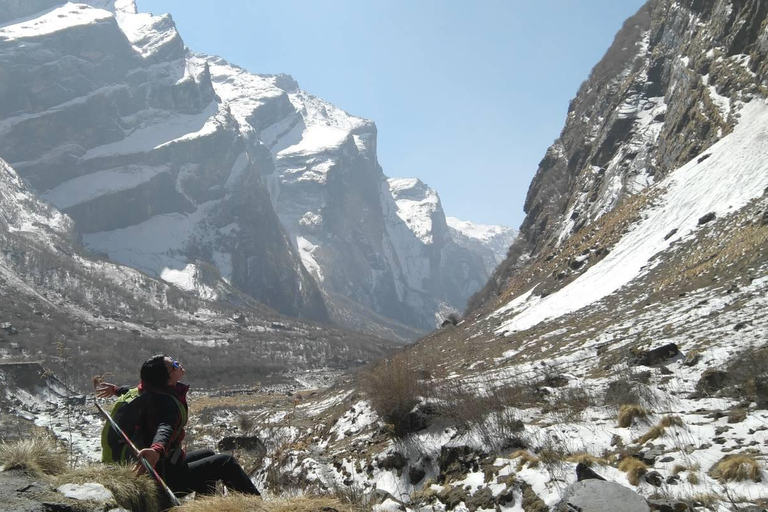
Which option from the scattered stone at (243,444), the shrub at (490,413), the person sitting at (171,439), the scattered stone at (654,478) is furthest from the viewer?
the scattered stone at (243,444)

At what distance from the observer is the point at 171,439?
5348mm

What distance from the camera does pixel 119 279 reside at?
179 metres

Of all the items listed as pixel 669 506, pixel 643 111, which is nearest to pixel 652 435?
pixel 669 506

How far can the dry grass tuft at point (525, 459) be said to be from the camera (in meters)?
8.51

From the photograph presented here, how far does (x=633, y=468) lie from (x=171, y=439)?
5886 mm

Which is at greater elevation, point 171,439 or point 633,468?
point 171,439

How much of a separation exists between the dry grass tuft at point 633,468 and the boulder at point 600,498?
1310 mm

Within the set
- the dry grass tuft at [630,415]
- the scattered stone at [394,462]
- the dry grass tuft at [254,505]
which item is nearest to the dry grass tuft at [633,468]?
the dry grass tuft at [630,415]

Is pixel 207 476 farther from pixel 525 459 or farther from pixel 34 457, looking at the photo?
pixel 525 459

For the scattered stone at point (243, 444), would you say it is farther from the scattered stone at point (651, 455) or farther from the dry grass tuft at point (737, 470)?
the dry grass tuft at point (737, 470)

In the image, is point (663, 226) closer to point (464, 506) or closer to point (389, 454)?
point (389, 454)

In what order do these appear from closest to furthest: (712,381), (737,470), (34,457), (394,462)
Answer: (34,457)
(737,470)
(712,381)
(394,462)

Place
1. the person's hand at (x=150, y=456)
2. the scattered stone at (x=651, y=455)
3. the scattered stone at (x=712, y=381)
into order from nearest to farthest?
A: 1. the person's hand at (x=150, y=456)
2. the scattered stone at (x=651, y=455)
3. the scattered stone at (x=712, y=381)

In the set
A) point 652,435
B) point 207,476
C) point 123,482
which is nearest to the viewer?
point 123,482
